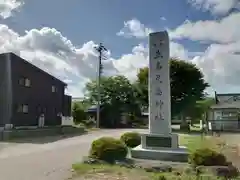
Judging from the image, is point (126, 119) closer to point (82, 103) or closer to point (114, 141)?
point (82, 103)

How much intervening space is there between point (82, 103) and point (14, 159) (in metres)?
35.5

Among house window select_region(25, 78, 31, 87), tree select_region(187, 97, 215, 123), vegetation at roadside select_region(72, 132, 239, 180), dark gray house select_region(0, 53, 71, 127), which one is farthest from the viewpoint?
tree select_region(187, 97, 215, 123)

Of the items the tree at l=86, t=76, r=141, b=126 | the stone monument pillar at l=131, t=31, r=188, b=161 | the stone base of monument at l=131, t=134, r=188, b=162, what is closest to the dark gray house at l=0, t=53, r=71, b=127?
the tree at l=86, t=76, r=141, b=126

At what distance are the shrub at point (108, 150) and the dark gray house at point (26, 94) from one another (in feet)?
55.9

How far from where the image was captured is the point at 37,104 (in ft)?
96.1

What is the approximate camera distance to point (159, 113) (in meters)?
11.5

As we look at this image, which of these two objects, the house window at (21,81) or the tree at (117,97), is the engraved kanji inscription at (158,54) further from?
the tree at (117,97)

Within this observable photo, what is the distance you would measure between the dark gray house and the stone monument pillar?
17.0 meters

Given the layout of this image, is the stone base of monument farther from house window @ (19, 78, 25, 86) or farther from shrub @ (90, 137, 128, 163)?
house window @ (19, 78, 25, 86)

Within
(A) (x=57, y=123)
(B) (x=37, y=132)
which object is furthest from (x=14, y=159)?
(A) (x=57, y=123)

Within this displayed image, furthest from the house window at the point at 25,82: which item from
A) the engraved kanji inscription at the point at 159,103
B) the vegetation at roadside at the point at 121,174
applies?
the vegetation at roadside at the point at 121,174

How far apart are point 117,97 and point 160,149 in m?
33.3

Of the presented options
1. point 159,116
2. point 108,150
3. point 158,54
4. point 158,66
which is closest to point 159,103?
point 159,116

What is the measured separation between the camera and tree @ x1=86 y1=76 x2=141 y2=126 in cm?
4362
